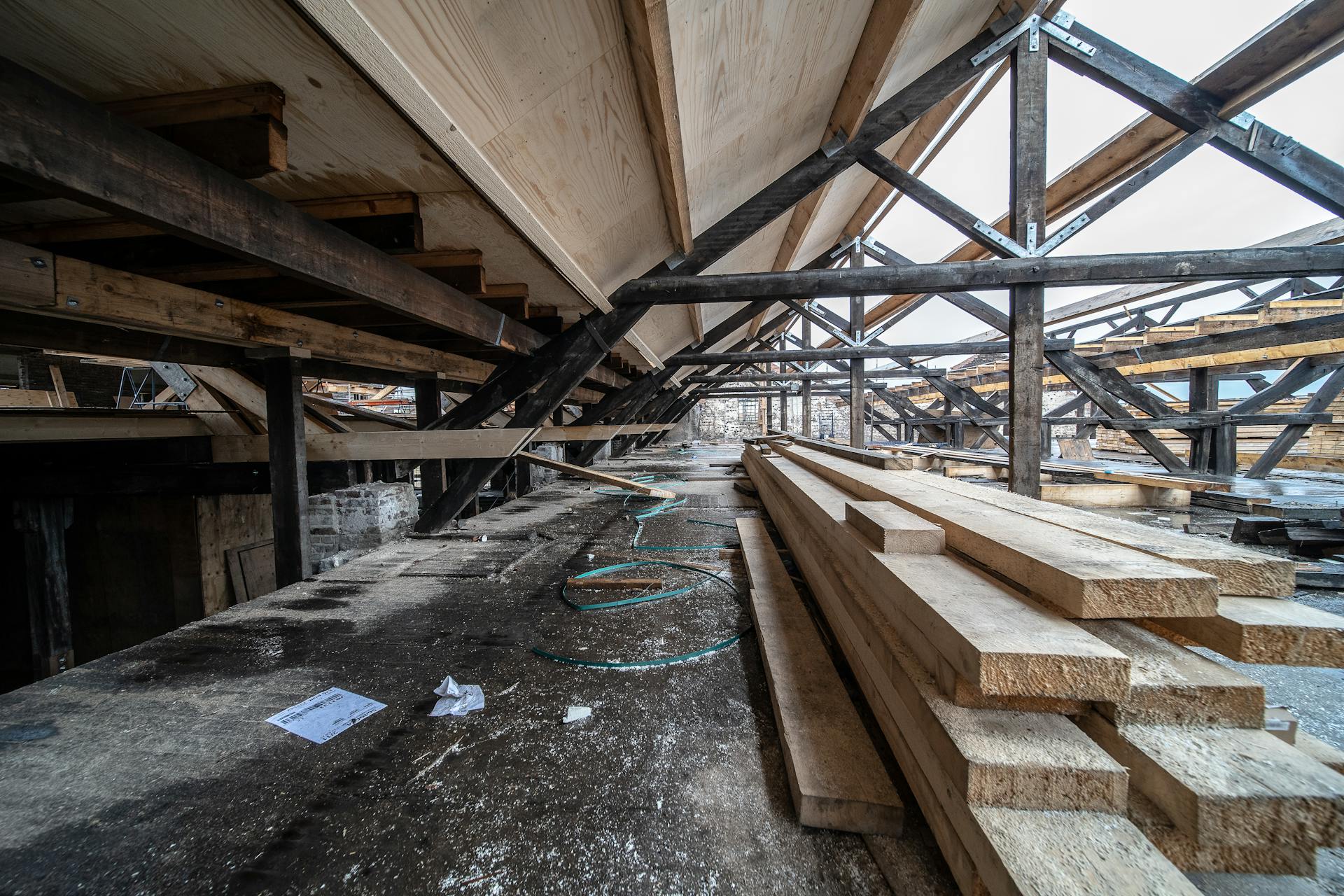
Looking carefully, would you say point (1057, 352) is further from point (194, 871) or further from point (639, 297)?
point (194, 871)

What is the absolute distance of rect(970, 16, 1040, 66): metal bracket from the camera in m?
2.99

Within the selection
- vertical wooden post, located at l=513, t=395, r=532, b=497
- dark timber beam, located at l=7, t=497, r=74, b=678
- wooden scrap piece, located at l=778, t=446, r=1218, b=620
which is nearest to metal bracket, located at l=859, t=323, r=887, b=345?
vertical wooden post, located at l=513, t=395, r=532, b=497

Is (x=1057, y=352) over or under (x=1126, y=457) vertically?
over

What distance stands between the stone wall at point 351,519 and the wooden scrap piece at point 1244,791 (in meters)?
4.25

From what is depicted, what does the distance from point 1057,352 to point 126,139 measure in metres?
5.69

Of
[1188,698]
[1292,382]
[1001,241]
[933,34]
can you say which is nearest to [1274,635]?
[1188,698]

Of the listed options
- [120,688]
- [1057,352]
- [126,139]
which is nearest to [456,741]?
[120,688]

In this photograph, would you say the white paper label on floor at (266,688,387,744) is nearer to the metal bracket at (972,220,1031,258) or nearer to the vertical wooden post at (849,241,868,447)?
the metal bracket at (972,220,1031,258)

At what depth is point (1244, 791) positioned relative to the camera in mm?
669

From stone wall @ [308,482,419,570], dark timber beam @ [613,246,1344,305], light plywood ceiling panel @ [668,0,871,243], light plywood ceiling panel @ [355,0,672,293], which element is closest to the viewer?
light plywood ceiling panel @ [355,0,672,293]

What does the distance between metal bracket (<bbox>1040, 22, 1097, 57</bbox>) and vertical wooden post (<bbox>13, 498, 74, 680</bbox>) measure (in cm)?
814

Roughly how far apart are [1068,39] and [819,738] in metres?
4.31

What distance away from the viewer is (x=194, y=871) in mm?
931

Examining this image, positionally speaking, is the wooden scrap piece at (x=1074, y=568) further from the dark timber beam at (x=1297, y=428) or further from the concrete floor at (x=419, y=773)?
the dark timber beam at (x=1297, y=428)
